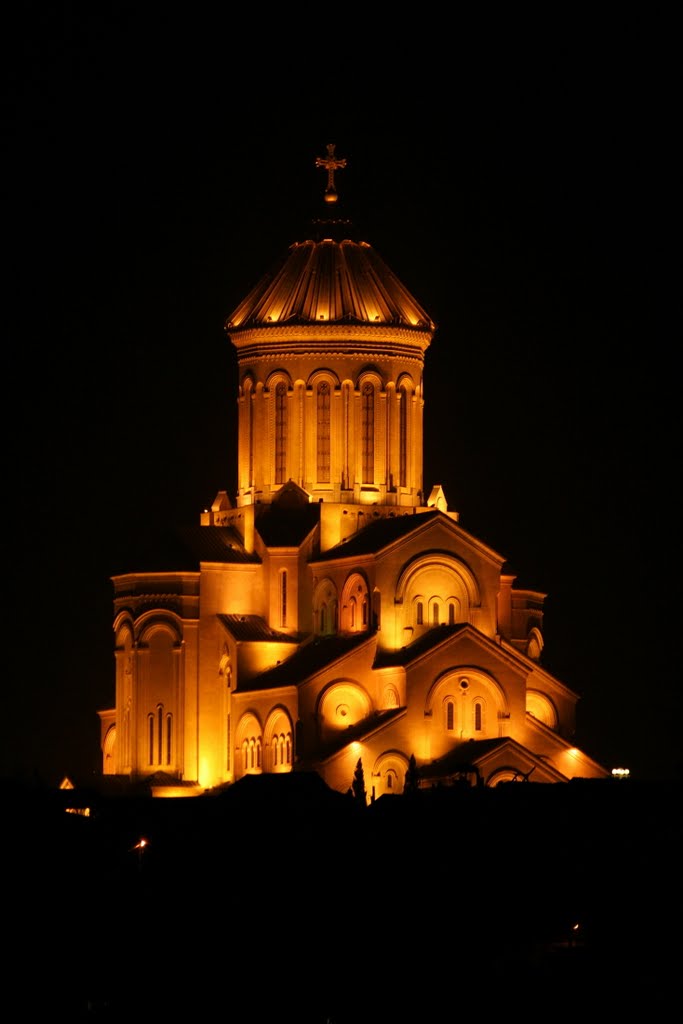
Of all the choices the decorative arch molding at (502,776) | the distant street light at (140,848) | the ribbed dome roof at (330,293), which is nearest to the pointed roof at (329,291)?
the ribbed dome roof at (330,293)

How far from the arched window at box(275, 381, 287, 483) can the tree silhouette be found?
9.42 meters

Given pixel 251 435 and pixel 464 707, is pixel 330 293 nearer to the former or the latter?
pixel 251 435

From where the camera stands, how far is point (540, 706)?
4131 inches

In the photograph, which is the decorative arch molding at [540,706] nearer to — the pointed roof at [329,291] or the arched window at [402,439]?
the arched window at [402,439]

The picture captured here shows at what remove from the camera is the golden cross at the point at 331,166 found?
10756 centimetres

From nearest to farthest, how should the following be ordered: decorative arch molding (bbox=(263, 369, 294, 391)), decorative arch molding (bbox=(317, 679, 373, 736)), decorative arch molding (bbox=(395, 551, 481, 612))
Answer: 1. decorative arch molding (bbox=(317, 679, 373, 736))
2. decorative arch molding (bbox=(395, 551, 481, 612))
3. decorative arch molding (bbox=(263, 369, 294, 391))

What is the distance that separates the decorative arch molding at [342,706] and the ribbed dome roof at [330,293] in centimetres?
951

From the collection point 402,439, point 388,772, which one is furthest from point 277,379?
point 388,772

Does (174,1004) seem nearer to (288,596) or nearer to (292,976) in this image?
(292,976)

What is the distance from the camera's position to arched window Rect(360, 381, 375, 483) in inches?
4124

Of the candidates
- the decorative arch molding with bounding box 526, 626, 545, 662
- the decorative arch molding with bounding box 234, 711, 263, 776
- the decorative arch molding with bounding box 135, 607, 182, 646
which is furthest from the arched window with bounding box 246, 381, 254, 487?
the decorative arch molding with bounding box 526, 626, 545, 662

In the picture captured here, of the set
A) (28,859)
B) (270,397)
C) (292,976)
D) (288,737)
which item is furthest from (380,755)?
(292,976)

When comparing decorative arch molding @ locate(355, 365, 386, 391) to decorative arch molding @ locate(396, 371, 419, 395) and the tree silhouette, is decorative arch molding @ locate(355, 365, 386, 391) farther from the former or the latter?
the tree silhouette

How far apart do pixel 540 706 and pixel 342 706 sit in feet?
20.4
